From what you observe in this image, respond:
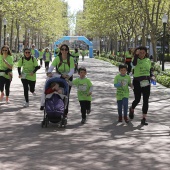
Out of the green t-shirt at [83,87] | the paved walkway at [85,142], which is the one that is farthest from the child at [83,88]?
the paved walkway at [85,142]

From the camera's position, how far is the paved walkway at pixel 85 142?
19.9ft

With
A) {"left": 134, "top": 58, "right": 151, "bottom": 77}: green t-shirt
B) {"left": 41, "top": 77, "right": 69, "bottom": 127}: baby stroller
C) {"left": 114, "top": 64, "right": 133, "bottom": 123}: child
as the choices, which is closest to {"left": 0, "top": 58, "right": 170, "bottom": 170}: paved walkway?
{"left": 41, "top": 77, "right": 69, "bottom": 127}: baby stroller

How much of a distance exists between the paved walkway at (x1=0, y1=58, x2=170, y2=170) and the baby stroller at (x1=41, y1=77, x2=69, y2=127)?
18 centimetres

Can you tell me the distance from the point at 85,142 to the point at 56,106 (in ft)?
5.01

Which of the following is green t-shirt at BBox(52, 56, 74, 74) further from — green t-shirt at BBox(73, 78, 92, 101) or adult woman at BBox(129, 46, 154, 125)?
adult woman at BBox(129, 46, 154, 125)

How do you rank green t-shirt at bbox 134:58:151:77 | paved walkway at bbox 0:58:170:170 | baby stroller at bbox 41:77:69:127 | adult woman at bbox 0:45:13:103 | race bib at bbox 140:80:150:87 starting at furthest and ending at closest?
adult woman at bbox 0:45:13:103 < green t-shirt at bbox 134:58:151:77 < race bib at bbox 140:80:150:87 < baby stroller at bbox 41:77:69:127 < paved walkway at bbox 0:58:170:170

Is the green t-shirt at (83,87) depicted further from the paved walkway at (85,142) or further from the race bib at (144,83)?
the race bib at (144,83)

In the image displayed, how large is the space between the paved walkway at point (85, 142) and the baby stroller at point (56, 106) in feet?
0.60

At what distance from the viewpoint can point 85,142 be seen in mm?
7531

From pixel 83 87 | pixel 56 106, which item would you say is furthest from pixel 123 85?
pixel 56 106

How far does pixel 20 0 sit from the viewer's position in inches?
1220

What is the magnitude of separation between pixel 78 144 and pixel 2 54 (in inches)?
239

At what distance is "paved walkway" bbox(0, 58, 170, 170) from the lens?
608 centimetres

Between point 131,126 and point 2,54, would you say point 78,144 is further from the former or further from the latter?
point 2,54
